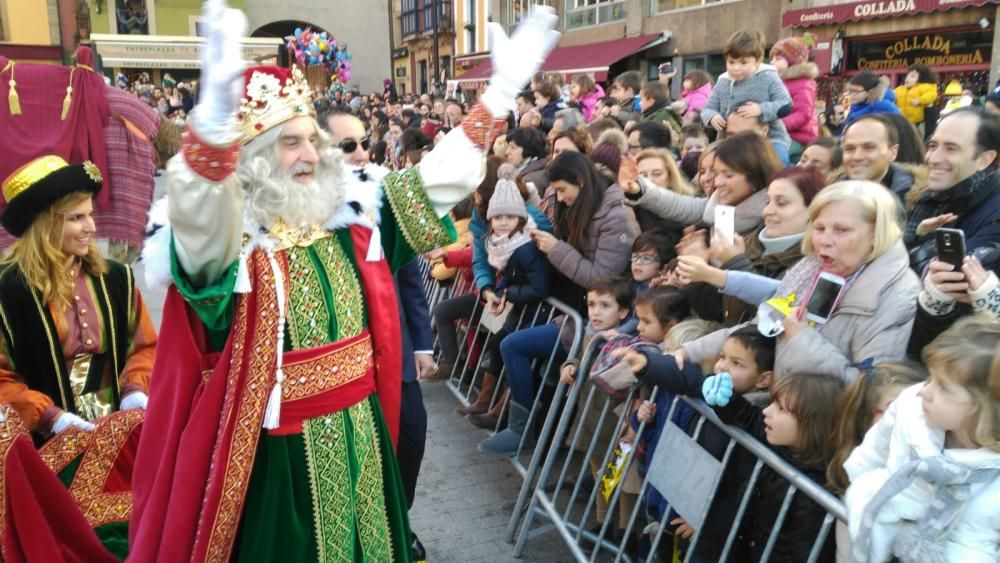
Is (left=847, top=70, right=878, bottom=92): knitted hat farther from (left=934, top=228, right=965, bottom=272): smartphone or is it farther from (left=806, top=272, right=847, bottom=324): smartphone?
(left=934, top=228, right=965, bottom=272): smartphone

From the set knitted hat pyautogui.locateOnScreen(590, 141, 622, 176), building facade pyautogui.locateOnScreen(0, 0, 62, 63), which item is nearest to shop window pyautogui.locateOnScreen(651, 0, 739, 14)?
knitted hat pyautogui.locateOnScreen(590, 141, 622, 176)

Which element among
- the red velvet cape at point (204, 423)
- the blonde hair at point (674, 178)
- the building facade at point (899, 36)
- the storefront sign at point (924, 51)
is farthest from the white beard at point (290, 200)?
the storefront sign at point (924, 51)

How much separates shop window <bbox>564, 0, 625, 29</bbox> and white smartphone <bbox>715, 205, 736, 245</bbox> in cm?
1926

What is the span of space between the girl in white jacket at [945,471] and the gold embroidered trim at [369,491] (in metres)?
1.36

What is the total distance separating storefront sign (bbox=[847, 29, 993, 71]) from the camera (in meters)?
12.1

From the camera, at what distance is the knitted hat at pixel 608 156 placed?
491 cm

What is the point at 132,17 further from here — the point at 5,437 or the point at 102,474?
the point at 5,437

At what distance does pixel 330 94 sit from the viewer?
20.2 meters

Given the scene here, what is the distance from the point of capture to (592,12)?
22859mm

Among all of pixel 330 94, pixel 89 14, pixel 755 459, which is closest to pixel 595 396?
pixel 755 459

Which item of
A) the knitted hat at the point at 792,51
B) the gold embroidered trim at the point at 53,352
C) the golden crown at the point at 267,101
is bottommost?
the gold embroidered trim at the point at 53,352

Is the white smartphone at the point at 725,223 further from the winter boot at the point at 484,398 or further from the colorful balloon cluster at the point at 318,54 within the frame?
the colorful balloon cluster at the point at 318,54

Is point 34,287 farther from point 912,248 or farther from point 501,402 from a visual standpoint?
point 912,248

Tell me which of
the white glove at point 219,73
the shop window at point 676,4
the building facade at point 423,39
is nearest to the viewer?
the white glove at point 219,73
